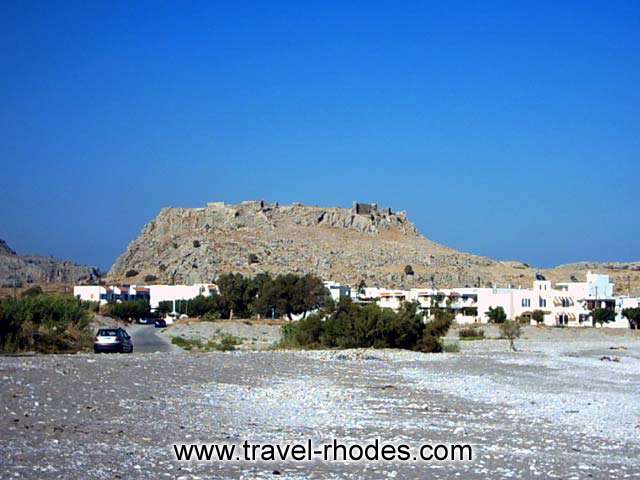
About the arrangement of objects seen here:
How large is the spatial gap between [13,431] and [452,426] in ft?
21.0

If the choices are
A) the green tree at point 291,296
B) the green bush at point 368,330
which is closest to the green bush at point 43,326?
the green bush at point 368,330

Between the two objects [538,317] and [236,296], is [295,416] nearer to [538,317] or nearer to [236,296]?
[236,296]

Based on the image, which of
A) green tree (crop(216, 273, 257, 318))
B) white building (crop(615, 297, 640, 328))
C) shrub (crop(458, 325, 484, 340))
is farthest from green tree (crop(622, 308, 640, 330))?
green tree (crop(216, 273, 257, 318))

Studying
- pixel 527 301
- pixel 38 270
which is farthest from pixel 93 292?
pixel 527 301

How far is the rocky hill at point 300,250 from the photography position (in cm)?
12462

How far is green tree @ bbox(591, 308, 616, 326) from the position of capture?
84500mm

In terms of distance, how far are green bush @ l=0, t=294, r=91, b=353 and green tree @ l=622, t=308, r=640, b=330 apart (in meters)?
59.4

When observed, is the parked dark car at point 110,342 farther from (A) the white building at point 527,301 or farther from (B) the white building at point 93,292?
(B) the white building at point 93,292

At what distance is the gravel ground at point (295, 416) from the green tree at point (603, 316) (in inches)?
2447

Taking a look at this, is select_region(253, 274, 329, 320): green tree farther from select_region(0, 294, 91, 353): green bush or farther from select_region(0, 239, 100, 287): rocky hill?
select_region(0, 239, 100, 287): rocky hill

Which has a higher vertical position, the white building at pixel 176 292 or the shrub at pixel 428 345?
the white building at pixel 176 292

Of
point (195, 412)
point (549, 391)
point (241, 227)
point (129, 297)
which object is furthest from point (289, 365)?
point (241, 227)

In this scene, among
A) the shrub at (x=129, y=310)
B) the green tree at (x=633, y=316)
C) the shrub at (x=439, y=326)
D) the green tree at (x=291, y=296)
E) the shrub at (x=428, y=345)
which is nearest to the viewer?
the shrub at (x=428, y=345)

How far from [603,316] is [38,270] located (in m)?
94.3
